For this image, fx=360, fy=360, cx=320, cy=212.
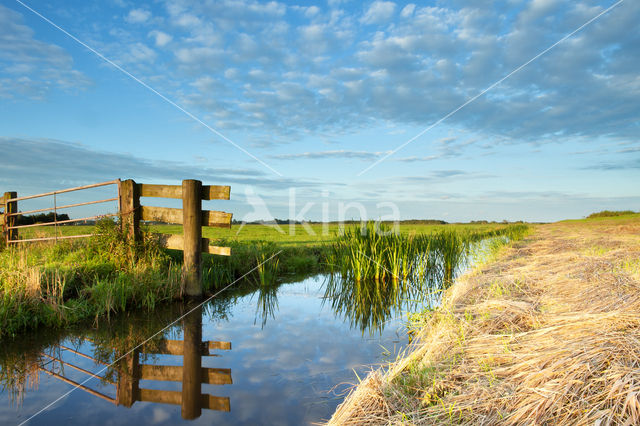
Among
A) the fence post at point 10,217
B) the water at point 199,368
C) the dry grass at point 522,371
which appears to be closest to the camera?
the dry grass at point 522,371

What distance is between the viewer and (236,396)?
335 cm

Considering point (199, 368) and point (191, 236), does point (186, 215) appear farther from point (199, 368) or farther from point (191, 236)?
point (199, 368)

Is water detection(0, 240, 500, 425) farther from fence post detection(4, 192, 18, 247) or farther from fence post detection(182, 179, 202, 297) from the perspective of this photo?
fence post detection(4, 192, 18, 247)

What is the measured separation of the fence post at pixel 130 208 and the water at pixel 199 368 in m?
2.13

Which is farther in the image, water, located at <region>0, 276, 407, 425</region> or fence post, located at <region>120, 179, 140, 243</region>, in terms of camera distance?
fence post, located at <region>120, 179, 140, 243</region>

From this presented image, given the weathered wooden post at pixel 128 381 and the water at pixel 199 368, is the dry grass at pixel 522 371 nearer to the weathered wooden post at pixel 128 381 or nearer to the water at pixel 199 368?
the water at pixel 199 368

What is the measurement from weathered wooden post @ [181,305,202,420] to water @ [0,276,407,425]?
10 millimetres

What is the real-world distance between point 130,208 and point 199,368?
191 inches

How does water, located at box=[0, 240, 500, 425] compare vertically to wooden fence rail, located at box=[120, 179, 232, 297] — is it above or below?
below

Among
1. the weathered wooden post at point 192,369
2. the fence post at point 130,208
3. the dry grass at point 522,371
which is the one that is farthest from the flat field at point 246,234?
the dry grass at point 522,371

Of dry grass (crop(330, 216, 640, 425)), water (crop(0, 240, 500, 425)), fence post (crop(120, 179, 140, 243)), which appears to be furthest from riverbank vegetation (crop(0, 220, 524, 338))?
dry grass (crop(330, 216, 640, 425))

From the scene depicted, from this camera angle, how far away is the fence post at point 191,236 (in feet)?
24.0

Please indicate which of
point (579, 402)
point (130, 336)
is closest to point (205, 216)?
point (130, 336)

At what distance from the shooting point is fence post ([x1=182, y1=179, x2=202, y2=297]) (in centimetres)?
732
